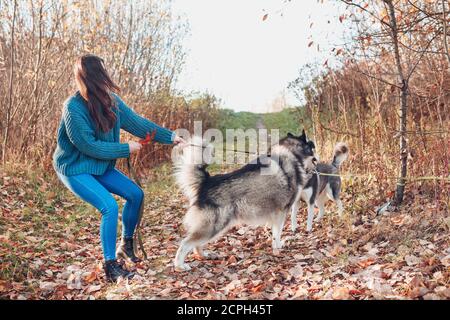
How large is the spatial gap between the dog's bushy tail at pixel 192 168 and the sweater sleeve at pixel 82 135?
800 mm

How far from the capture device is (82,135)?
419cm

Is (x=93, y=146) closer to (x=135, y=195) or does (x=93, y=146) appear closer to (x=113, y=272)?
(x=135, y=195)

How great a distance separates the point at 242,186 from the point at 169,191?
419 centimetres

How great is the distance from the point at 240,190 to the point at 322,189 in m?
1.88

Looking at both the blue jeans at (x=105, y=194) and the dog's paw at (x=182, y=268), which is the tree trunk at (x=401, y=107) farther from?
the blue jeans at (x=105, y=194)

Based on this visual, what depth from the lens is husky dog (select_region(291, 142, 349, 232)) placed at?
6188 mm

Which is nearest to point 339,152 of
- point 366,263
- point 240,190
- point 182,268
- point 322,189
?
point 322,189

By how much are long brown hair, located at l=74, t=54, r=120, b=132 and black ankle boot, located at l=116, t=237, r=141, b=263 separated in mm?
1239

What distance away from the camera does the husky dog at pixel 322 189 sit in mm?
6188

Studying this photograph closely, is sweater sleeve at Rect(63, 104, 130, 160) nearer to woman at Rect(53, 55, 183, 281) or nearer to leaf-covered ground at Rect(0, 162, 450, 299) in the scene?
woman at Rect(53, 55, 183, 281)

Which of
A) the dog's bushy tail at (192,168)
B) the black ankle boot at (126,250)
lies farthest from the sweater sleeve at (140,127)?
the black ankle boot at (126,250)

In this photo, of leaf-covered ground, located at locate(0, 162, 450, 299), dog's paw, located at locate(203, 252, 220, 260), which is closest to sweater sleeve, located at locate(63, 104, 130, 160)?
leaf-covered ground, located at locate(0, 162, 450, 299)
